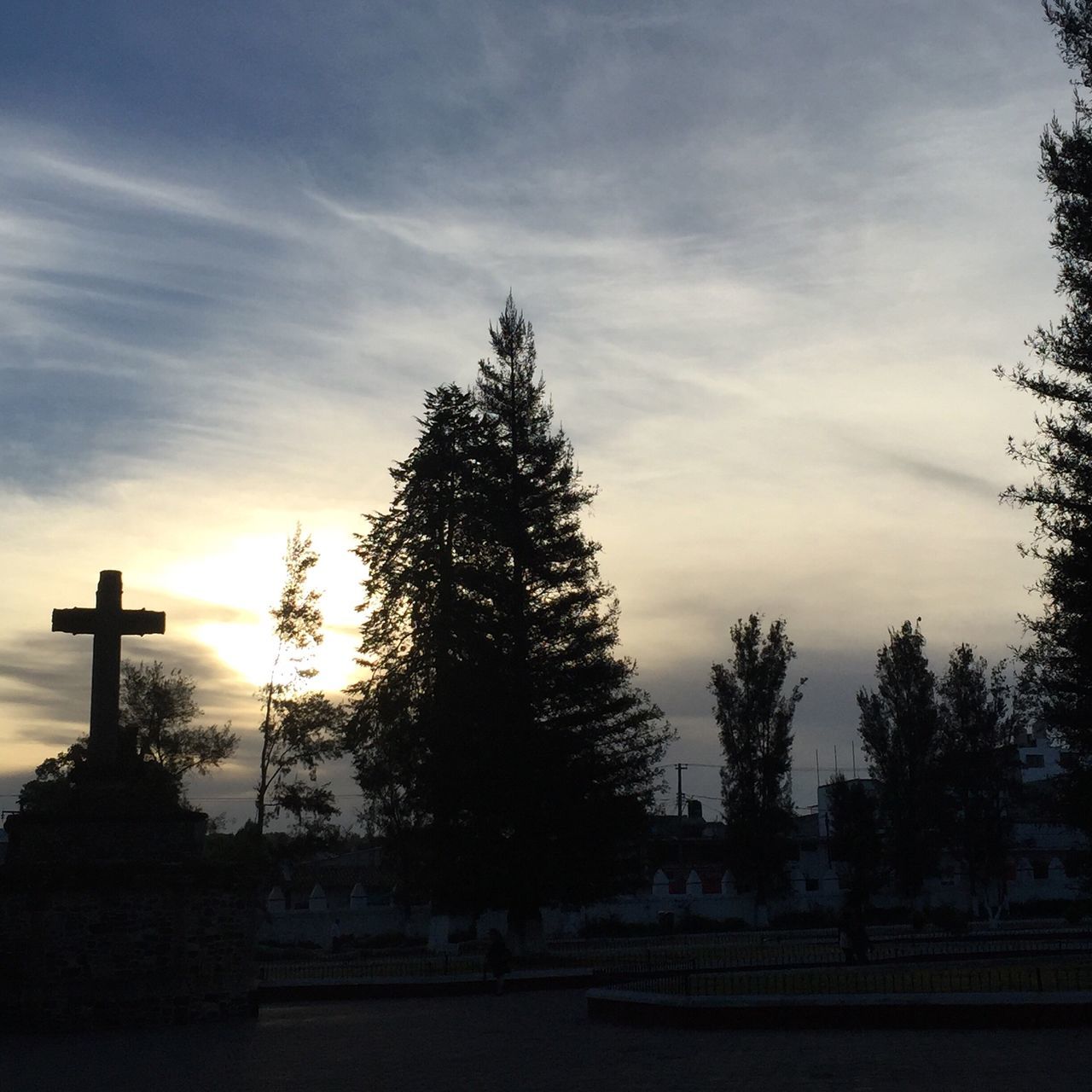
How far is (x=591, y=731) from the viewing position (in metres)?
37.0

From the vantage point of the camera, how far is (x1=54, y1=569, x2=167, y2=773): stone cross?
23.8 m

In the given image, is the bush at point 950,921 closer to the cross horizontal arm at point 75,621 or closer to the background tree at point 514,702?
the background tree at point 514,702

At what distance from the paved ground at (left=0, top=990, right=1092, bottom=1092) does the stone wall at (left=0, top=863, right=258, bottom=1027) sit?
83cm

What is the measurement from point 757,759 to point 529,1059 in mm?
39599

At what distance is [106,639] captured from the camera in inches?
966

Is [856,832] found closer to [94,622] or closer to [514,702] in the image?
[514,702]

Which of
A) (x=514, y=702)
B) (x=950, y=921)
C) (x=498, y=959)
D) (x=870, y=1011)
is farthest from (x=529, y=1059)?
(x=950, y=921)

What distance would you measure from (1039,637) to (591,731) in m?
13.5

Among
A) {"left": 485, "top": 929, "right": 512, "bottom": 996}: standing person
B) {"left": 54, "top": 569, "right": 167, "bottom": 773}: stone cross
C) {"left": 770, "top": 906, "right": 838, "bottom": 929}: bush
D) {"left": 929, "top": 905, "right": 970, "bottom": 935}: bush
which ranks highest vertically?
{"left": 54, "top": 569, "right": 167, "bottom": 773}: stone cross

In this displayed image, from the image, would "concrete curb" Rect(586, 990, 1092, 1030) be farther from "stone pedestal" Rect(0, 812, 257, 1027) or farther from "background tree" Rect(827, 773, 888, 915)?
"background tree" Rect(827, 773, 888, 915)

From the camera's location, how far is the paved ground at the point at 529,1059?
41.8ft

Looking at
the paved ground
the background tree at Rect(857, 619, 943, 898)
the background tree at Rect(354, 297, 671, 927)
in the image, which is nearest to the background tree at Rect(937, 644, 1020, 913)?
the background tree at Rect(857, 619, 943, 898)

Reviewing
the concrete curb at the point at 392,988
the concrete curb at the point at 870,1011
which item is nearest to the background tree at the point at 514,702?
the concrete curb at the point at 392,988

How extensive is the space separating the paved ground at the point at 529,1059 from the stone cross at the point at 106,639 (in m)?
4.95
